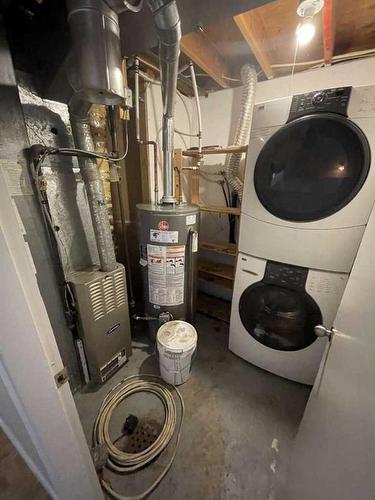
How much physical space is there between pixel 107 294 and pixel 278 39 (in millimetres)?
2017

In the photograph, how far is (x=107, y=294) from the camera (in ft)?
4.13

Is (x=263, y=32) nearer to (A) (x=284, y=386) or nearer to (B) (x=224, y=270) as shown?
(B) (x=224, y=270)

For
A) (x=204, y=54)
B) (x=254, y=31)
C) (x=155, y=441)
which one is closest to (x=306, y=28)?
(x=254, y=31)

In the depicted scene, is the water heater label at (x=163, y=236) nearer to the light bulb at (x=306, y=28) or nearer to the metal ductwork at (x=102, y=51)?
the metal ductwork at (x=102, y=51)

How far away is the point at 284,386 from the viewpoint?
1.37 meters

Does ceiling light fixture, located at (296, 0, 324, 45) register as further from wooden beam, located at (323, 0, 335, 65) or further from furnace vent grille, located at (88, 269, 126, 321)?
furnace vent grille, located at (88, 269, 126, 321)

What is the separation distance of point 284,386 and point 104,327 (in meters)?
1.30

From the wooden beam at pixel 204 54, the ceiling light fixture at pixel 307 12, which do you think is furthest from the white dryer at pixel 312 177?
the wooden beam at pixel 204 54

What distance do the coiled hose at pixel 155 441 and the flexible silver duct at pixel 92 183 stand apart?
0.82 meters

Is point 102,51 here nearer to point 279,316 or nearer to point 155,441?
point 279,316

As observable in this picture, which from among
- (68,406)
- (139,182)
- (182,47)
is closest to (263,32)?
(182,47)

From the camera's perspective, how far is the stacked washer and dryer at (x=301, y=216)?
903 millimetres

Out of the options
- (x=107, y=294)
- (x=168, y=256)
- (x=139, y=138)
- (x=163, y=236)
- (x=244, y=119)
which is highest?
(x=244, y=119)

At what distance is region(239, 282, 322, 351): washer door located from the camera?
1.18m
